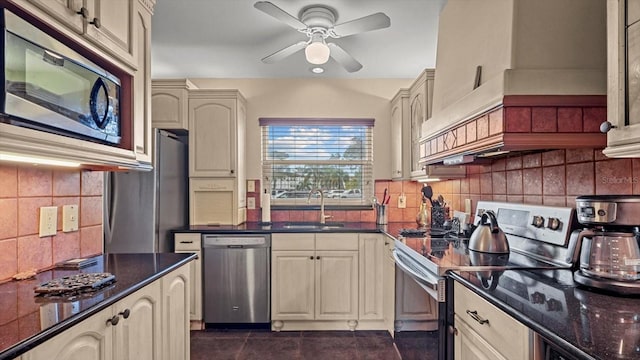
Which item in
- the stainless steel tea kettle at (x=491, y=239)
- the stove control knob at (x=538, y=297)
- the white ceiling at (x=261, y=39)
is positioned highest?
the white ceiling at (x=261, y=39)

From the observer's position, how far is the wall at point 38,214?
4.26 ft

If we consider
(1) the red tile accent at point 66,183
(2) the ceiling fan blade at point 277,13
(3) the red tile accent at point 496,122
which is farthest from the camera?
(2) the ceiling fan blade at point 277,13

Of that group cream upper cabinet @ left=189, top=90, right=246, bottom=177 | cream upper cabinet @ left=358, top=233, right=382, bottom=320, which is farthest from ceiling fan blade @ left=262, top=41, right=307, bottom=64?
cream upper cabinet @ left=358, top=233, right=382, bottom=320

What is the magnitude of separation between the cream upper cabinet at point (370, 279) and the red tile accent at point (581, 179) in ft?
5.24

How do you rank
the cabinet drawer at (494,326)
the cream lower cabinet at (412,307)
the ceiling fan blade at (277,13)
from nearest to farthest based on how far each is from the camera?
1. the cabinet drawer at (494,326)
2. the cream lower cabinet at (412,307)
3. the ceiling fan blade at (277,13)

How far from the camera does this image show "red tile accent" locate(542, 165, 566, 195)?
1679 mm

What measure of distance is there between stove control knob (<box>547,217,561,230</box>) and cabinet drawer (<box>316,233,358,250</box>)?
1617 mm

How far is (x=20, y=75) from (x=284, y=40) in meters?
2.01

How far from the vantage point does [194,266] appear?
3006 mm

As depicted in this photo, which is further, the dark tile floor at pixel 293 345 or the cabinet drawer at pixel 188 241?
the cabinet drawer at pixel 188 241

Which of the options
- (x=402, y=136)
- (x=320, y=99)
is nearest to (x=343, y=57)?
(x=402, y=136)

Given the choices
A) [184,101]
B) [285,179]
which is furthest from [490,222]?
[184,101]

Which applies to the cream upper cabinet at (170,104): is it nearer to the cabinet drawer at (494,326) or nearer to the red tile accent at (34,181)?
the red tile accent at (34,181)

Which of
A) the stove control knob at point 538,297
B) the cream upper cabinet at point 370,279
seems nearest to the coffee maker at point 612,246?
the stove control knob at point 538,297
